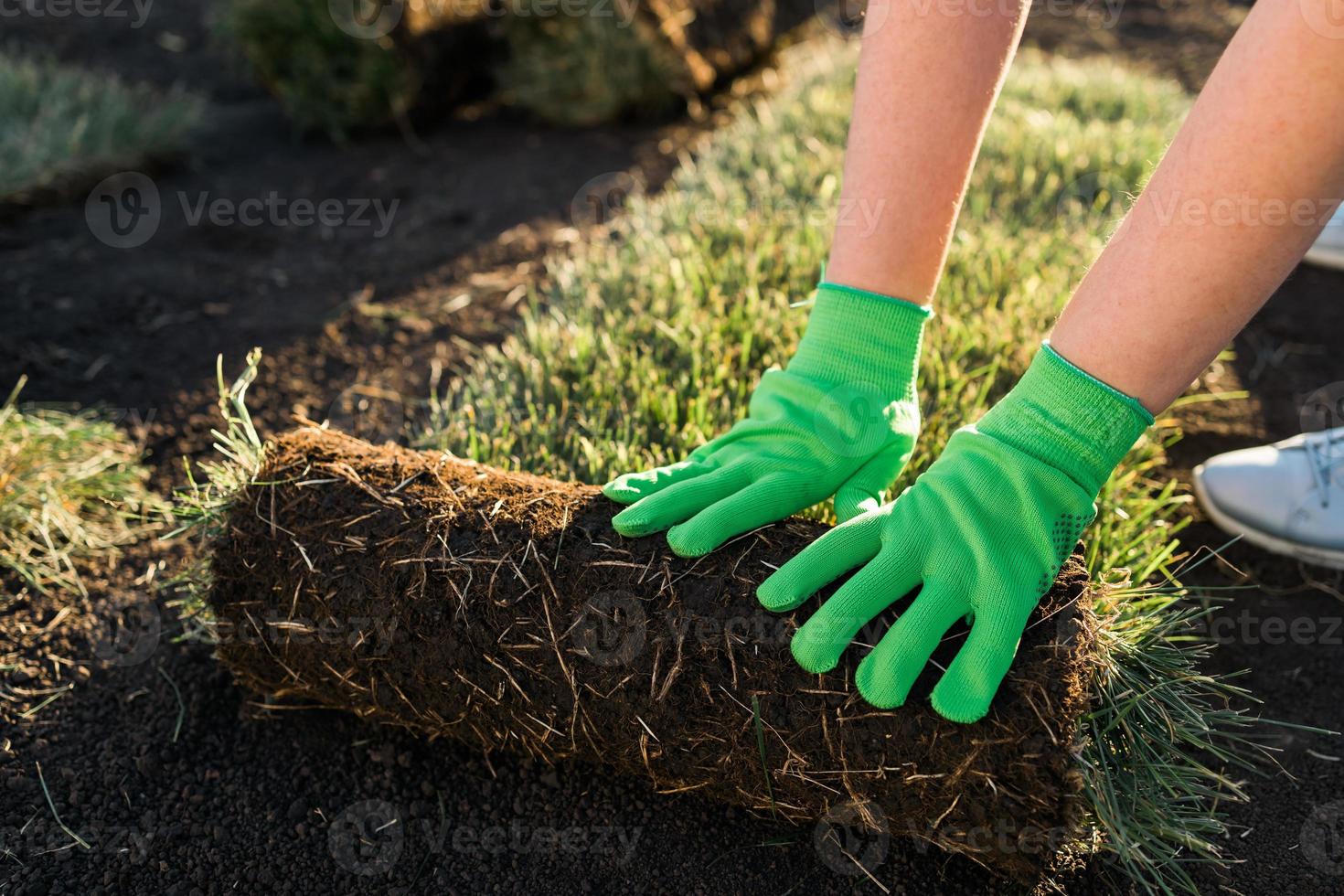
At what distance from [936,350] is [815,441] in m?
0.84

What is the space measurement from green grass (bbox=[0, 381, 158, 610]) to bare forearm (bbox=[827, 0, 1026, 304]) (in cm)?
150

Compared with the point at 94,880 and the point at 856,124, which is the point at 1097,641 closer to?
the point at 856,124

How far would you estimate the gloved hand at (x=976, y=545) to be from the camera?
1376 mm

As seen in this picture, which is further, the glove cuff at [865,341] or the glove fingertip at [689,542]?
the glove cuff at [865,341]

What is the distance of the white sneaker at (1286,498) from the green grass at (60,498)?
229 cm

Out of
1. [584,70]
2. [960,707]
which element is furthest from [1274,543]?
[584,70]

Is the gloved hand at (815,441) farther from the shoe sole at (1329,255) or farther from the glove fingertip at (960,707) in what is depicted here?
the shoe sole at (1329,255)

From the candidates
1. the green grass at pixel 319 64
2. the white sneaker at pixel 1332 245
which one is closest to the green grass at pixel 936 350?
the white sneaker at pixel 1332 245

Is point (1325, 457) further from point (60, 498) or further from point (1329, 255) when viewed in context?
point (60, 498)

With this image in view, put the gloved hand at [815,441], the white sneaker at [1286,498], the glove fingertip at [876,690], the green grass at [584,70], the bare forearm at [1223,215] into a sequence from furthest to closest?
the green grass at [584,70] < the white sneaker at [1286,498] < the gloved hand at [815,441] < the glove fingertip at [876,690] < the bare forearm at [1223,215]

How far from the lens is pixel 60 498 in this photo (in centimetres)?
218

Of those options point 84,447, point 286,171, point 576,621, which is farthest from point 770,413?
point 286,171

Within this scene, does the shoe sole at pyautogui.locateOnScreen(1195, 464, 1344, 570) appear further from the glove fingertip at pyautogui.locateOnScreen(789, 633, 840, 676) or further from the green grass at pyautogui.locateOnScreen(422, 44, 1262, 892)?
the glove fingertip at pyautogui.locateOnScreen(789, 633, 840, 676)

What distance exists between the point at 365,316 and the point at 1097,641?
2.42 m
